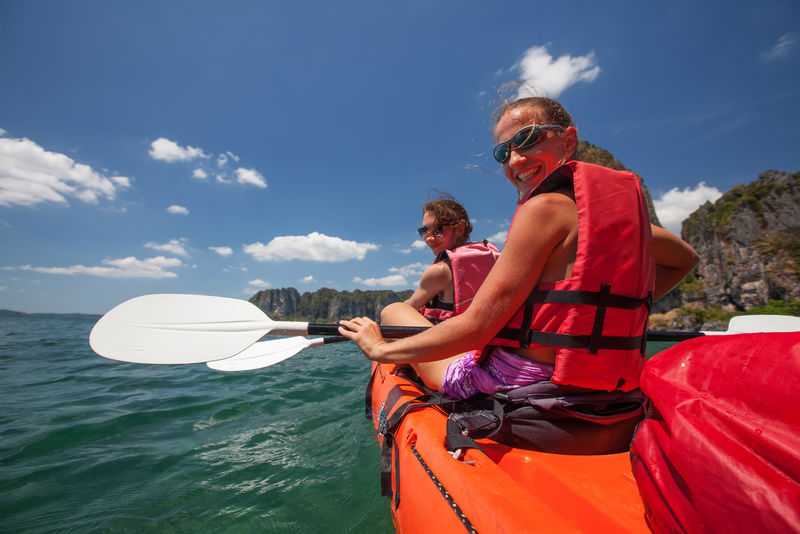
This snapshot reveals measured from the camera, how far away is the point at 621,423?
1.56m

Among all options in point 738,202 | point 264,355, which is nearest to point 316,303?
point 738,202

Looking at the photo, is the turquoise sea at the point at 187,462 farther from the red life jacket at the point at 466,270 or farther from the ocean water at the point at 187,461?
the red life jacket at the point at 466,270

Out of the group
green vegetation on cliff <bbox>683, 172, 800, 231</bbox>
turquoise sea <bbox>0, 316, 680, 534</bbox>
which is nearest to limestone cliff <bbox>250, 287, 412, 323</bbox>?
green vegetation on cliff <bbox>683, 172, 800, 231</bbox>

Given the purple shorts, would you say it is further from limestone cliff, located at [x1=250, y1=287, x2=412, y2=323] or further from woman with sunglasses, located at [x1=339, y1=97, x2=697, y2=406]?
limestone cliff, located at [x1=250, y1=287, x2=412, y2=323]

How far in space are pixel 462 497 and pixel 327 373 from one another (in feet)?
23.0

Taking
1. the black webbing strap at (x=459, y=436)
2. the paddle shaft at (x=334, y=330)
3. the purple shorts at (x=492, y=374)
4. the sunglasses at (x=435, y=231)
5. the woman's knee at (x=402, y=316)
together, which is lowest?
the black webbing strap at (x=459, y=436)

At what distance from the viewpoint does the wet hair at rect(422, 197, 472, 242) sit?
4.24m

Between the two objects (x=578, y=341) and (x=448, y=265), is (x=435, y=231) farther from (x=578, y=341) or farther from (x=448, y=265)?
(x=578, y=341)

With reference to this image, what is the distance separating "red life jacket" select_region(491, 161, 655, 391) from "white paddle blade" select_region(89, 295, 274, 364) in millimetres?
2558

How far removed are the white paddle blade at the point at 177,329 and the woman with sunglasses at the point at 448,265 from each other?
1433mm

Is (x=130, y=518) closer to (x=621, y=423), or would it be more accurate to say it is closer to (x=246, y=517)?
(x=246, y=517)

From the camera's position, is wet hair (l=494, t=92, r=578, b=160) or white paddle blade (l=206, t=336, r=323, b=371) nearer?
wet hair (l=494, t=92, r=578, b=160)

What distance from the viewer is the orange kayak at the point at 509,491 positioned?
3.22 ft

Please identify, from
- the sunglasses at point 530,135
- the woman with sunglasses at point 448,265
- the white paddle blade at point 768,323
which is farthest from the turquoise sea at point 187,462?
the white paddle blade at point 768,323
